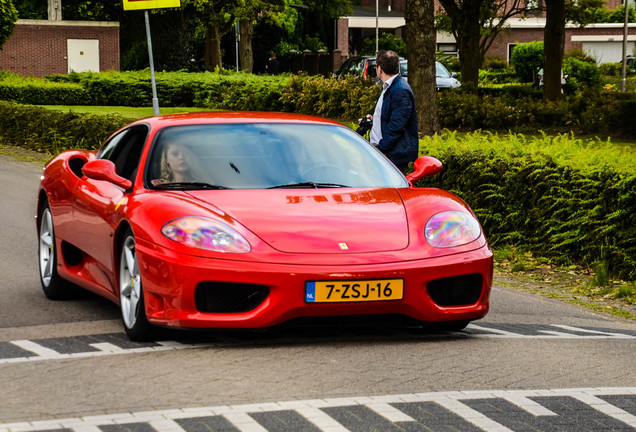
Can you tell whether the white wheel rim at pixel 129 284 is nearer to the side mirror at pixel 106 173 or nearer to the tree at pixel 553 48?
the side mirror at pixel 106 173

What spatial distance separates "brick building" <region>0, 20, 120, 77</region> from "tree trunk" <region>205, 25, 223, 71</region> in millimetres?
8249

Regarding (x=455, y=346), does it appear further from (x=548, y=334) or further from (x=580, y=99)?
(x=580, y=99)

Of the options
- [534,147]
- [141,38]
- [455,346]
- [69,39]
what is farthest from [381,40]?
[455,346]

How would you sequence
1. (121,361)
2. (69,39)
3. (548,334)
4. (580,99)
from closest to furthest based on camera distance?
(121,361)
(548,334)
(580,99)
(69,39)

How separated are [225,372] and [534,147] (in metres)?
6.79

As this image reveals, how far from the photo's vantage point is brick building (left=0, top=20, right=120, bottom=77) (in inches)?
2245

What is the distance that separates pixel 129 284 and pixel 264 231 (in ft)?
3.23

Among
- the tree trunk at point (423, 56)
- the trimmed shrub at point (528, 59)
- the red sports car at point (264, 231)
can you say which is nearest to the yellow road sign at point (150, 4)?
the tree trunk at point (423, 56)

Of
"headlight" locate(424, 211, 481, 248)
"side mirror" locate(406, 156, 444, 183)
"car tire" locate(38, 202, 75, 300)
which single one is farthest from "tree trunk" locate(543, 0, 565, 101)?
"headlight" locate(424, 211, 481, 248)

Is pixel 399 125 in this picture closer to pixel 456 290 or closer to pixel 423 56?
pixel 456 290

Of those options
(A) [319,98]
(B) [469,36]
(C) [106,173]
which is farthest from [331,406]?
(B) [469,36]

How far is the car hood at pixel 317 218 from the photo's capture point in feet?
20.8

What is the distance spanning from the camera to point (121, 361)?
6.11 m

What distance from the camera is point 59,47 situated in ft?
189
